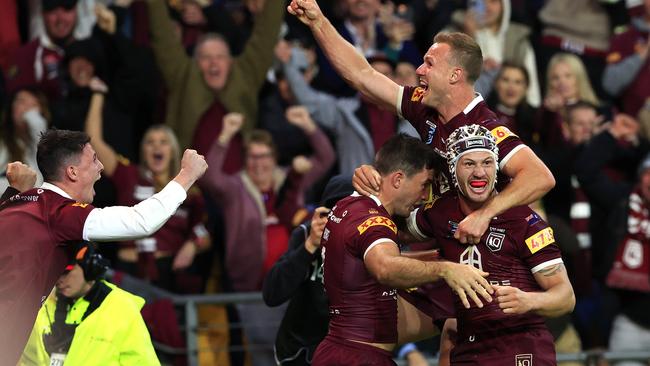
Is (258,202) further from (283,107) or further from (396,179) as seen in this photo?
(396,179)

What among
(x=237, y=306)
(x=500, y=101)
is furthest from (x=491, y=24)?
(x=237, y=306)

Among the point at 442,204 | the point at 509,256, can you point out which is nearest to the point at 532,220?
the point at 509,256

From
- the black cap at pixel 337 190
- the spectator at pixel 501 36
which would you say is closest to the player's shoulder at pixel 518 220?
the black cap at pixel 337 190

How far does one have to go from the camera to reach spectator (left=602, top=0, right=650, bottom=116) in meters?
13.6

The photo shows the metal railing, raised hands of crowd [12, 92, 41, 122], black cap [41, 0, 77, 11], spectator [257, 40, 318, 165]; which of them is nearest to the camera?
the metal railing

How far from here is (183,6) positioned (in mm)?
13734

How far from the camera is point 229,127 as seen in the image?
12.5 metres

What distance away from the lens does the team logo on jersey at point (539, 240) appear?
8203 mm

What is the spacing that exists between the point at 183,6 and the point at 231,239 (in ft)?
8.84

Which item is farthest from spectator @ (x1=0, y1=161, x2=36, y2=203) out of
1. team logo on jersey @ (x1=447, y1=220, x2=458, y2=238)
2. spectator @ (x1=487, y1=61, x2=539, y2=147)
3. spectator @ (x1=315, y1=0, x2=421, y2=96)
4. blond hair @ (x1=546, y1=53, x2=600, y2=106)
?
blond hair @ (x1=546, y1=53, x2=600, y2=106)

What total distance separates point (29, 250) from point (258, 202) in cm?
409

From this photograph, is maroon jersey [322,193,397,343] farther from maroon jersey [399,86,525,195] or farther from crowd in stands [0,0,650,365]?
crowd in stands [0,0,650,365]

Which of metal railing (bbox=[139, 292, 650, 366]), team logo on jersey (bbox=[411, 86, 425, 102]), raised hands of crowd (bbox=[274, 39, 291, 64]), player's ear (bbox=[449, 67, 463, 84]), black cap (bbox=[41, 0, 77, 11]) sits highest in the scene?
black cap (bbox=[41, 0, 77, 11])

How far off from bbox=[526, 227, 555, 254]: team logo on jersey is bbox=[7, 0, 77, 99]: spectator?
19.6 ft
